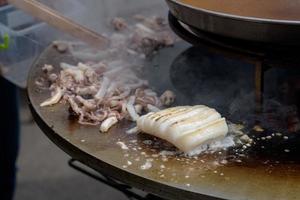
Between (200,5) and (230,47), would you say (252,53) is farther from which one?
(200,5)

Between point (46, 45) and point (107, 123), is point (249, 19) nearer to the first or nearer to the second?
point (107, 123)

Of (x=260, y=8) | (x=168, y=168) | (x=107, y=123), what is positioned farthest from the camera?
(x=260, y=8)

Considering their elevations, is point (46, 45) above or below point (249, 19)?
below

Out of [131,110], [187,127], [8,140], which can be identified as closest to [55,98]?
[131,110]

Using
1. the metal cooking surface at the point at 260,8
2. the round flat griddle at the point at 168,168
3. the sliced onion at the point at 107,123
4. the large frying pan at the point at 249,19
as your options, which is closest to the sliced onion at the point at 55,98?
the round flat griddle at the point at 168,168

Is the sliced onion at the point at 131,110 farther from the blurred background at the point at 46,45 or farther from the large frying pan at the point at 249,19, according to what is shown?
the blurred background at the point at 46,45

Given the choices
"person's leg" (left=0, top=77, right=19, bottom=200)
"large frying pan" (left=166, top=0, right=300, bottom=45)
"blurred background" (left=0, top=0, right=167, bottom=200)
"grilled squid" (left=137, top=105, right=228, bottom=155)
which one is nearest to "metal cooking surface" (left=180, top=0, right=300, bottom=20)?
"large frying pan" (left=166, top=0, right=300, bottom=45)

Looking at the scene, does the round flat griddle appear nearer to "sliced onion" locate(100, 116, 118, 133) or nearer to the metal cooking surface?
"sliced onion" locate(100, 116, 118, 133)
